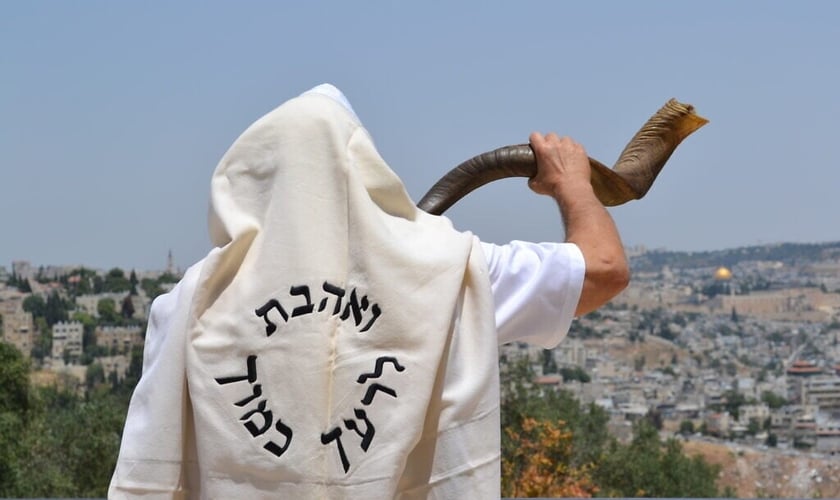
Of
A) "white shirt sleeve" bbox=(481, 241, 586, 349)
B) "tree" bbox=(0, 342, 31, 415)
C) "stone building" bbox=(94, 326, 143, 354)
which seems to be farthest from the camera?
"stone building" bbox=(94, 326, 143, 354)

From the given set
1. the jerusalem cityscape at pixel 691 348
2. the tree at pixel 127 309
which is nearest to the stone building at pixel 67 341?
the jerusalem cityscape at pixel 691 348

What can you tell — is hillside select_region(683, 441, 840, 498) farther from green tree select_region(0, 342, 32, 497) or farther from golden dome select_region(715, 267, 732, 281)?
green tree select_region(0, 342, 32, 497)

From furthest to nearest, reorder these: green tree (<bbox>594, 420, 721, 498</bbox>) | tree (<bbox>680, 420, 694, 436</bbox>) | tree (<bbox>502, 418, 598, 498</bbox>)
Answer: tree (<bbox>680, 420, 694, 436</bbox>)
green tree (<bbox>594, 420, 721, 498</bbox>)
tree (<bbox>502, 418, 598, 498</bbox>)

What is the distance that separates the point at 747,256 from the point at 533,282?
27.7m

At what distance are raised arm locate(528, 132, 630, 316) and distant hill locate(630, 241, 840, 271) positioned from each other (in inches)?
976

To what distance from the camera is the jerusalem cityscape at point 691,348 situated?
18844 mm

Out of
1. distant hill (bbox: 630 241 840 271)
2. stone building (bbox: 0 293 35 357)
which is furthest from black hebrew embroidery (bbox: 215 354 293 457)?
distant hill (bbox: 630 241 840 271)

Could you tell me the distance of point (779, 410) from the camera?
22266 mm

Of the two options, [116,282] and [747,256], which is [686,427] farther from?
[116,282]

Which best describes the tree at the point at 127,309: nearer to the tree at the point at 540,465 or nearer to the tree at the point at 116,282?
the tree at the point at 116,282

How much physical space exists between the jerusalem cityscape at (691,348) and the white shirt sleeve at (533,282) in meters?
13.0

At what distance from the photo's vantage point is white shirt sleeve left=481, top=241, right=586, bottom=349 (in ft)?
4.59

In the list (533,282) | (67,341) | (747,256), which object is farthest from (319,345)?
(747,256)

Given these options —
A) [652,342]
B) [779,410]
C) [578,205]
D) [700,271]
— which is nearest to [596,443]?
[779,410]
